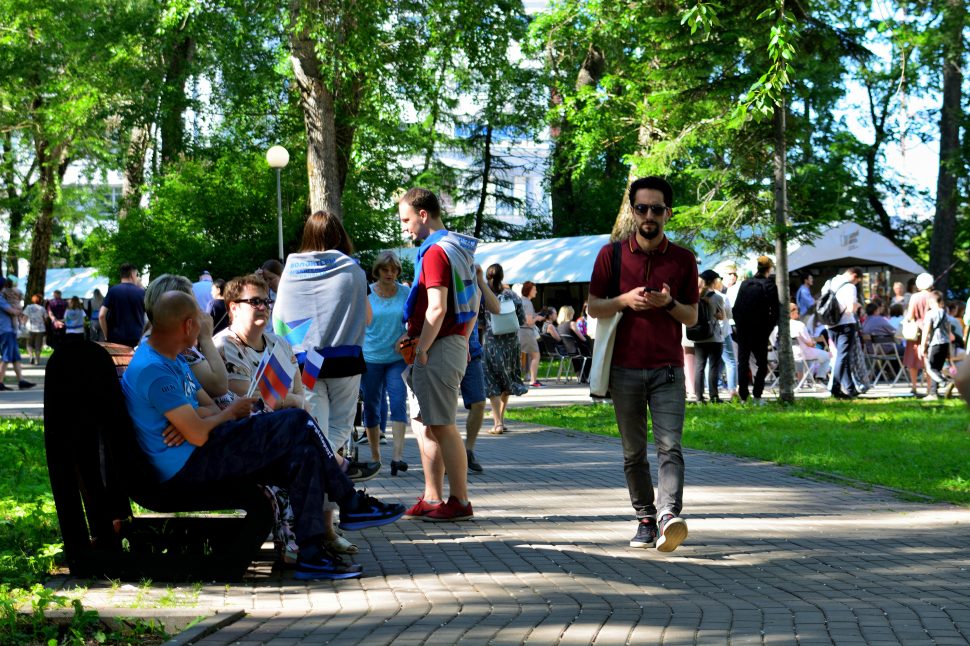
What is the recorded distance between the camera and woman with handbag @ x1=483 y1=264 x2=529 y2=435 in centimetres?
1434

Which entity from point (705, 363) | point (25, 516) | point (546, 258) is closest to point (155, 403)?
point (25, 516)

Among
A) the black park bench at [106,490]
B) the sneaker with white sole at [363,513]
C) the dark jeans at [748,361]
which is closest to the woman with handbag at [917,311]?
the dark jeans at [748,361]

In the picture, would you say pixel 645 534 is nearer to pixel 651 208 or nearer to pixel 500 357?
pixel 651 208

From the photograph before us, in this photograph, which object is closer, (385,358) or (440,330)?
(440,330)

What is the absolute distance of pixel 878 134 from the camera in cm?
4909

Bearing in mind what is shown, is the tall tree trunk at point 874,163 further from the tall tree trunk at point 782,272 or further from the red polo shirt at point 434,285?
the red polo shirt at point 434,285

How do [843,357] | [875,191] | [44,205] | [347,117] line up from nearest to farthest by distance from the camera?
[843,357] → [347,117] → [44,205] → [875,191]

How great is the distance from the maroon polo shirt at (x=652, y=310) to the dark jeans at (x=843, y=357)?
12850 millimetres

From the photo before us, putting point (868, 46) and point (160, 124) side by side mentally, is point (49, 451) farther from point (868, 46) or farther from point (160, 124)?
point (160, 124)

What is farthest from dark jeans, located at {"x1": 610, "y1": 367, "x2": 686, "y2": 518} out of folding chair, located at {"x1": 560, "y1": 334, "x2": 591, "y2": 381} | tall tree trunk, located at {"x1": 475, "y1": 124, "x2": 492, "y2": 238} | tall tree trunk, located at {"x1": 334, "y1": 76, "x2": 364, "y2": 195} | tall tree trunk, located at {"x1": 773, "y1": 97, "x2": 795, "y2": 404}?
tall tree trunk, located at {"x1": 475, "y1": 124, "x2": 492, "y2": 238}

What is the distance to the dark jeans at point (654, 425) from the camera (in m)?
7.20

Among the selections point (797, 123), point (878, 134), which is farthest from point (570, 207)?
Answer: point (797, 123)

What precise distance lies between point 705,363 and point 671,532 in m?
12.2

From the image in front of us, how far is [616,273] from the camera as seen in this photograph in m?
7.45
